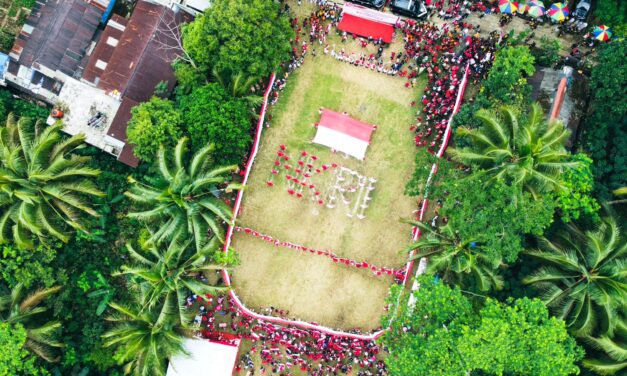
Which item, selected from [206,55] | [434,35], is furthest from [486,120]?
[206,55]

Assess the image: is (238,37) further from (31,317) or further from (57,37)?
(31,317)

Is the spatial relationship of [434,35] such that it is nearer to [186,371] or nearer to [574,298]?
[574,298]

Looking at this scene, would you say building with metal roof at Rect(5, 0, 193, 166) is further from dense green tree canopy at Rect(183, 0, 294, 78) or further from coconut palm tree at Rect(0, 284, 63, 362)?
coconut palm tree at Rect(0, 284, 63, 362)

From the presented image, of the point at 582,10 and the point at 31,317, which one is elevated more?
the point at 582,10

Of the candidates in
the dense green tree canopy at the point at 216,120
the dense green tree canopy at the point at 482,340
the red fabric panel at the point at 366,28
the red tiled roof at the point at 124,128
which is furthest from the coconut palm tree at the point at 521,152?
the red tiled roof at the point at 124,128

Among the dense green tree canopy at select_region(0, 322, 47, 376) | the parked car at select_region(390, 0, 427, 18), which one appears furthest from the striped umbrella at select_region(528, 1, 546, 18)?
the dense green tree canopy at select_region(0, 322, 47, 376)

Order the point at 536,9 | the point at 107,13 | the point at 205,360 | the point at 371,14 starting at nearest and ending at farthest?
the point at 205,360
the point at 536,9
the point at 371,14
the point at 107,13

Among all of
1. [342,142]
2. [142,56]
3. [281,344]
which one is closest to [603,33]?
[342,142]
